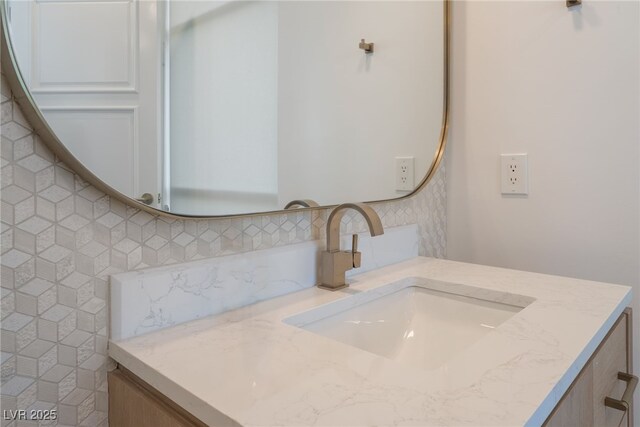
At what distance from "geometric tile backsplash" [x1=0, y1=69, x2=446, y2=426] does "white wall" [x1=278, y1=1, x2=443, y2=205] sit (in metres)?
0.34

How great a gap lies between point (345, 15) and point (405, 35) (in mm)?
275

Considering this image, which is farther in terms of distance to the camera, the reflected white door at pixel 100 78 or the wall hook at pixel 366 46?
the wall hook at pixel 366 46

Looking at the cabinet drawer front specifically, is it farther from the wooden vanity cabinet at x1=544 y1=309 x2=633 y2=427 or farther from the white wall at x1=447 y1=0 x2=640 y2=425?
the white wall at x1=447 y1=0 x2=640 y2=425

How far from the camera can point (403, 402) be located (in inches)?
18.5

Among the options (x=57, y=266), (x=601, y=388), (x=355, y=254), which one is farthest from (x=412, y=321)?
(x=57, y=266)

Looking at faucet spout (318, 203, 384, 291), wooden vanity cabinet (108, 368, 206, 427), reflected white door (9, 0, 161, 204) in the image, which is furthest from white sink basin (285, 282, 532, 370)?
reflected white door (9, 0, 161, 204)

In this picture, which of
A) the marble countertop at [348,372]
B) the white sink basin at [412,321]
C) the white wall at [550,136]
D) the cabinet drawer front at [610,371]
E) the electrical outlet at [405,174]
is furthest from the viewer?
the electrical outlet at [405,174]

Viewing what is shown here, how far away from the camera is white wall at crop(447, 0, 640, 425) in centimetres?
110

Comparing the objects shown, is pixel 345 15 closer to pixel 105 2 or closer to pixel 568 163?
pixel 105 2

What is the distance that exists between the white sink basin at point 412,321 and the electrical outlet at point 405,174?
32 centimetres

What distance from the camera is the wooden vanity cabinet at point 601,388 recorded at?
0.58 m

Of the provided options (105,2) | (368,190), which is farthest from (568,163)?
(105,2)

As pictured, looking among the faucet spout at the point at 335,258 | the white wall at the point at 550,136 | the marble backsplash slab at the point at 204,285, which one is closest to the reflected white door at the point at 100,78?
the marble backsplash slab at the point at 204,285

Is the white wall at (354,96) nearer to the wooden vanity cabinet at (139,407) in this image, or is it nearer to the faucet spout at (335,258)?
the faucet spout at (335,258)
